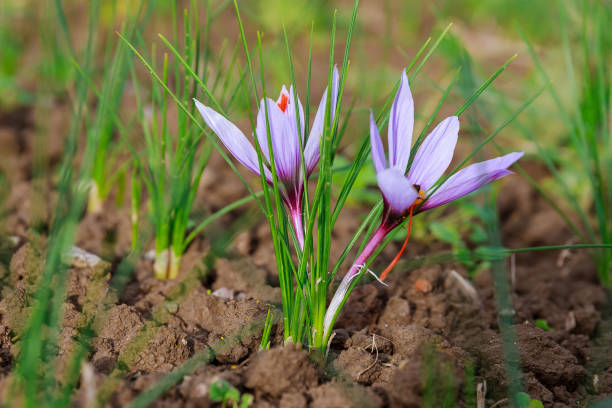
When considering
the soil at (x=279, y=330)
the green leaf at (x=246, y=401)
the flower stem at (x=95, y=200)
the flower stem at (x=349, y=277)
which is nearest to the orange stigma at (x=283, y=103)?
the flower stem at (x=349, y=277)

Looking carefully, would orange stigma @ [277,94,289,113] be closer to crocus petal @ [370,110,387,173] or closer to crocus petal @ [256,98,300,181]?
crocus petal @ [256,98,300,181]

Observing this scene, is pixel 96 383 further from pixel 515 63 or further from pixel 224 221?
pixel 515 63

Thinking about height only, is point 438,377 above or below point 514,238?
above

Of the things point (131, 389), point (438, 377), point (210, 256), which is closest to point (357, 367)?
point (438, 377)

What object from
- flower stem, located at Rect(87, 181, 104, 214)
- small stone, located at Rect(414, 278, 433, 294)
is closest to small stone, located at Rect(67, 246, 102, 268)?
flower stem, located at Rect(87, 181, 104, 214)

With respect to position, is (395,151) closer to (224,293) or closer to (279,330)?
(279,330)
